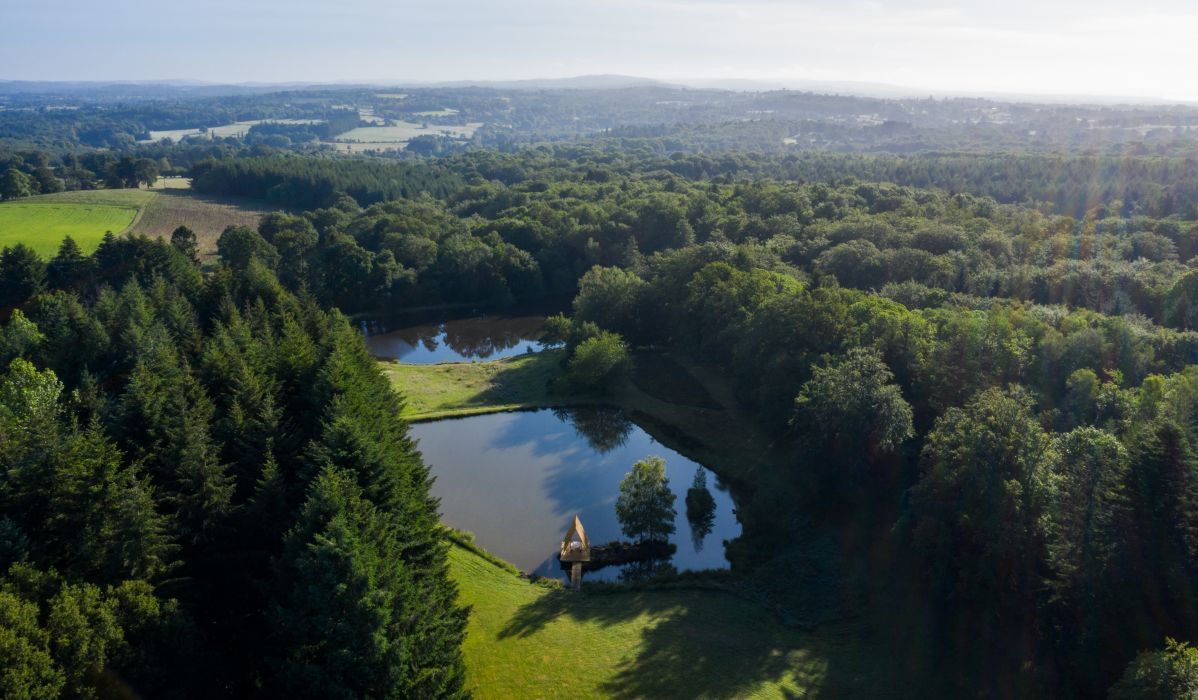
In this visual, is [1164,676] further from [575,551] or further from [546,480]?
[546,480]

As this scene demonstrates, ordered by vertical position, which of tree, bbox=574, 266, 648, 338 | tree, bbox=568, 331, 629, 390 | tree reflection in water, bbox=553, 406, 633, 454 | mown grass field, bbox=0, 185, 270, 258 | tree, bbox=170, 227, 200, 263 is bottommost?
tree reflection in water, bbox=553, 406, 633, 454

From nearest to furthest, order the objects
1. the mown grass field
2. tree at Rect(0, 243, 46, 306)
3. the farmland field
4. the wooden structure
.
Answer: the wooden structure
tree at Rect(0, 243, 46, 306)
the mown grass field
the farmland field

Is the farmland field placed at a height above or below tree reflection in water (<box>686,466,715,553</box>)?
above

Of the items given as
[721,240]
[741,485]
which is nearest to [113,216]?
[721,240]

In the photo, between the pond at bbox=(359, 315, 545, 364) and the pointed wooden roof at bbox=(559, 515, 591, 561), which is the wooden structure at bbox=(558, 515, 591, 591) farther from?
the pond at bbox=(359, 315, 545, 364)

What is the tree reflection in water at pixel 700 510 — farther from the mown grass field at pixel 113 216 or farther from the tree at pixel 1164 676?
the mown grass field at pixel 113 216

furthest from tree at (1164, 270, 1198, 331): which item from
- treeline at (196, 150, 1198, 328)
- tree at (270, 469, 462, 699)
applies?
tree at (270, 469, 462, 699)

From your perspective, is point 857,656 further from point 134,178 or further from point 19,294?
point 134,178
